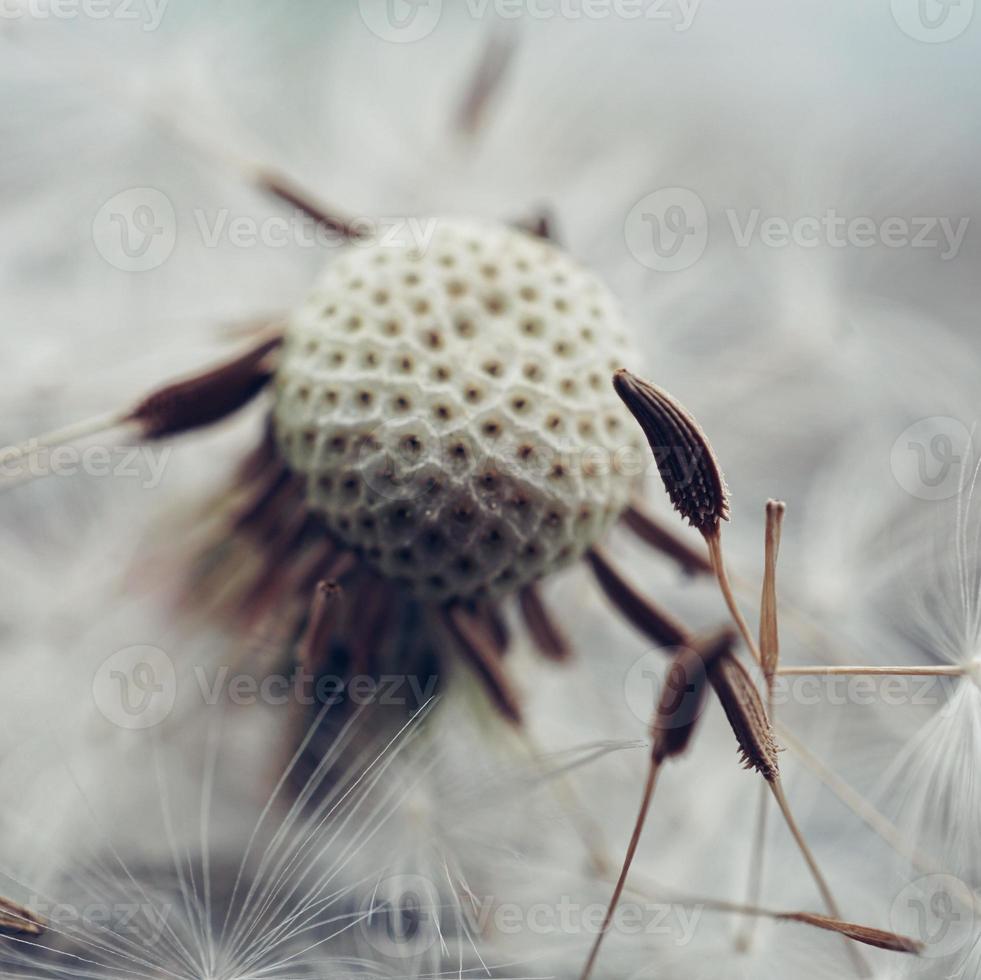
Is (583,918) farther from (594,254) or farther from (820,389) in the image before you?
(594,254)

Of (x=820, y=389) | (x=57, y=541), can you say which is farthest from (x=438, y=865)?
(x=820, y=389)

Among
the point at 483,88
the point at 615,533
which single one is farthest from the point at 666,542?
the point at 483,88

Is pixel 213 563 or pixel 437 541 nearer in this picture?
pixel 437 541

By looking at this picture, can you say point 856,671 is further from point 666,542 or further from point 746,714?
point 666,542

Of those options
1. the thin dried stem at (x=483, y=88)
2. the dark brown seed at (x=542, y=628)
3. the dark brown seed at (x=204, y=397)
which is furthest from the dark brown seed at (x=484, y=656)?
the thin dried stem at (x=483, y=88)

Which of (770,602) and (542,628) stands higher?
(770,602)

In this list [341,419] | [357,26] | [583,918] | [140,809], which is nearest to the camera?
[341,419]
